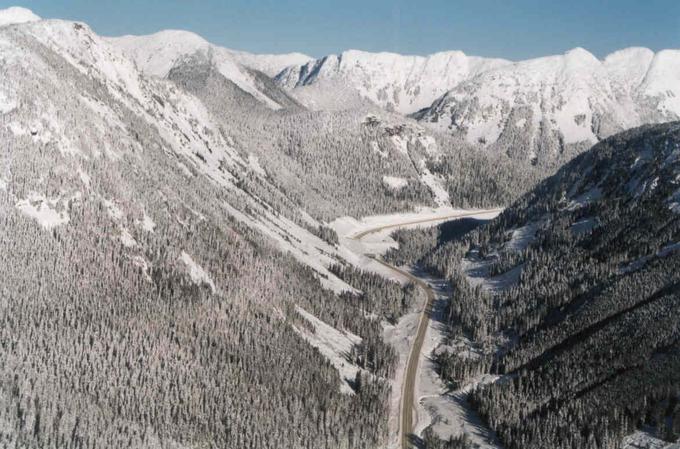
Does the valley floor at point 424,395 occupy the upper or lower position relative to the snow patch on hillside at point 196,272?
lower

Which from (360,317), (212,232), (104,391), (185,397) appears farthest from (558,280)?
(104,391)

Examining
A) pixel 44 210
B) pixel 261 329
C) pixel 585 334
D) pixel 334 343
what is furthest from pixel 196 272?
pixel 585 334

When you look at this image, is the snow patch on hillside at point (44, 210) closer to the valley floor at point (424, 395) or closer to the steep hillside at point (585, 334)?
the valley floor at point (424, 395)

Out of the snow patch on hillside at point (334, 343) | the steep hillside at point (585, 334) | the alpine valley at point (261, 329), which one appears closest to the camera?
the alpine valley at point (261, 329)

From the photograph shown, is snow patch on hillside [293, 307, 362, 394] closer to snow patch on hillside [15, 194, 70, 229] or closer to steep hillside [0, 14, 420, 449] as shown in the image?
steep hillside [0, 14, 420, 449]

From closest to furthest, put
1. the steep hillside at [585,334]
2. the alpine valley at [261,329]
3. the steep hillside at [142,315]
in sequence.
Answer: the steep hillside at [142,315] < the alpine valley at [261,329] < the steep hillside at [585,334]

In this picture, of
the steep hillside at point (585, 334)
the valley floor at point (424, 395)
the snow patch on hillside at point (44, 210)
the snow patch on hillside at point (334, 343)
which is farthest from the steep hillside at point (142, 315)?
the steep hillside at point (585, 334)

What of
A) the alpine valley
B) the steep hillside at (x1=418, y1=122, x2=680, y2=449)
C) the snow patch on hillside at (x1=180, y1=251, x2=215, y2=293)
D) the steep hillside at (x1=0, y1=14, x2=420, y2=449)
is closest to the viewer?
the steep hillside at (x1=0, y1=14, x2=420, y2=449)

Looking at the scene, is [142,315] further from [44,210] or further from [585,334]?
[585,334]

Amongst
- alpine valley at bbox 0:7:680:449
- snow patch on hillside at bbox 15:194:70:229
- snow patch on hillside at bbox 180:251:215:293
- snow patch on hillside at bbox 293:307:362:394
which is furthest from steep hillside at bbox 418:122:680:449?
snow patch on hillside at bbox 15:194:70:229

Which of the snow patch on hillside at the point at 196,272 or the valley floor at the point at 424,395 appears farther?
the snow patch on hillside at the point at 196,272
